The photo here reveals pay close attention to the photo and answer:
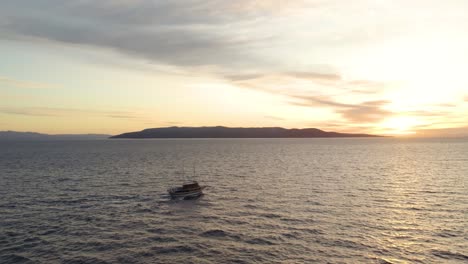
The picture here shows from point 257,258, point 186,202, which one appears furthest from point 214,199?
point 257,258

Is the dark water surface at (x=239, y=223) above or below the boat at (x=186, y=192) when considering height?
below

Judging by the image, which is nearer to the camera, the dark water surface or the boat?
the dark water surface

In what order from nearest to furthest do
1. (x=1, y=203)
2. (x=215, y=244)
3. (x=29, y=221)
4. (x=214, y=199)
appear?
1. (x=215, y=244)
2. (x=29, y=221)
3. (x=1, y=203)
4. (x=214, y=199)

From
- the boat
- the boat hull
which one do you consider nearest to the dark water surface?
the boat

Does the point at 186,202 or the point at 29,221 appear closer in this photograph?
the point at 29,221

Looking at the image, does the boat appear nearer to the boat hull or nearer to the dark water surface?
the boat hull

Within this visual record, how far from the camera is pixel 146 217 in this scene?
1966 inches

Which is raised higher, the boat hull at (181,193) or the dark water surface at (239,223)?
the boat hull at (181,193)

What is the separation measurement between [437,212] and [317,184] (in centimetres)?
2978

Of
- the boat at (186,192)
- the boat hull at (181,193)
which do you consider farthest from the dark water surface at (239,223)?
the boat hull at (181,193)

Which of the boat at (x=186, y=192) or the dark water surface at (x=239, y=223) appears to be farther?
the boat at (x=186, y=192)

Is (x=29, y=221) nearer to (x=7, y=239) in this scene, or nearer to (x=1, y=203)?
(x=7, y=239)

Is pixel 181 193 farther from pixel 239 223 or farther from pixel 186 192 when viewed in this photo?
pixel 239 223

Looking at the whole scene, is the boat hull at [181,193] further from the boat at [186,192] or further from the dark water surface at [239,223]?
the dark water surface at [239,223]
